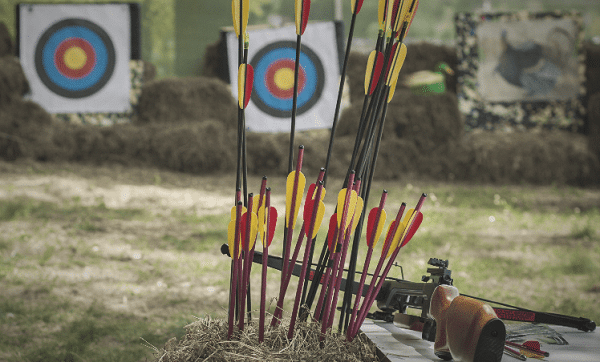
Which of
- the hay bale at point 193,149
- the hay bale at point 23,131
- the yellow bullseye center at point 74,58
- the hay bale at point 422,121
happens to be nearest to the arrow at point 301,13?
the hay bale at point 193,149

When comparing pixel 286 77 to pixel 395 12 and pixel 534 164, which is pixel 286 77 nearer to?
pixel 534 164

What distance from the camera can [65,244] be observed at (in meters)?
1.58

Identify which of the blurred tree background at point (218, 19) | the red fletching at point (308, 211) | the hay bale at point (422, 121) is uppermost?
the blurred tree background at point (218, 19)

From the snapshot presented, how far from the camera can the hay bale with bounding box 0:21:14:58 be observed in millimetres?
3346

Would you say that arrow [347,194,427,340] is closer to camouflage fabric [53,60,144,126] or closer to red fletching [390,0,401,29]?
red fletching [390,0,401,29]

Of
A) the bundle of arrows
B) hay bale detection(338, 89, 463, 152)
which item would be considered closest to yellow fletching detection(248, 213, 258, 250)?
the bundle of arrows

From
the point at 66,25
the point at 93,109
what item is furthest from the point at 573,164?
the point at 66,25

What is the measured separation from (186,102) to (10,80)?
1.09m

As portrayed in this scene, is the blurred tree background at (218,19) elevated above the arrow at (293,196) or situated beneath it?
elevated above

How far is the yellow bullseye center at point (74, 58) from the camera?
3564mm

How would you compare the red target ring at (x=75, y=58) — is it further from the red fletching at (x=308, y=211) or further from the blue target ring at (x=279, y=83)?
the red fletching at (x=308, y=211)

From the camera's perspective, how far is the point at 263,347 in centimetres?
53

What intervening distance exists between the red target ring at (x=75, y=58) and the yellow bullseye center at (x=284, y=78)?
1.43m

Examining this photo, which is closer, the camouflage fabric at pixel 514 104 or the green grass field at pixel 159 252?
the green grass field at pixel 159 252
